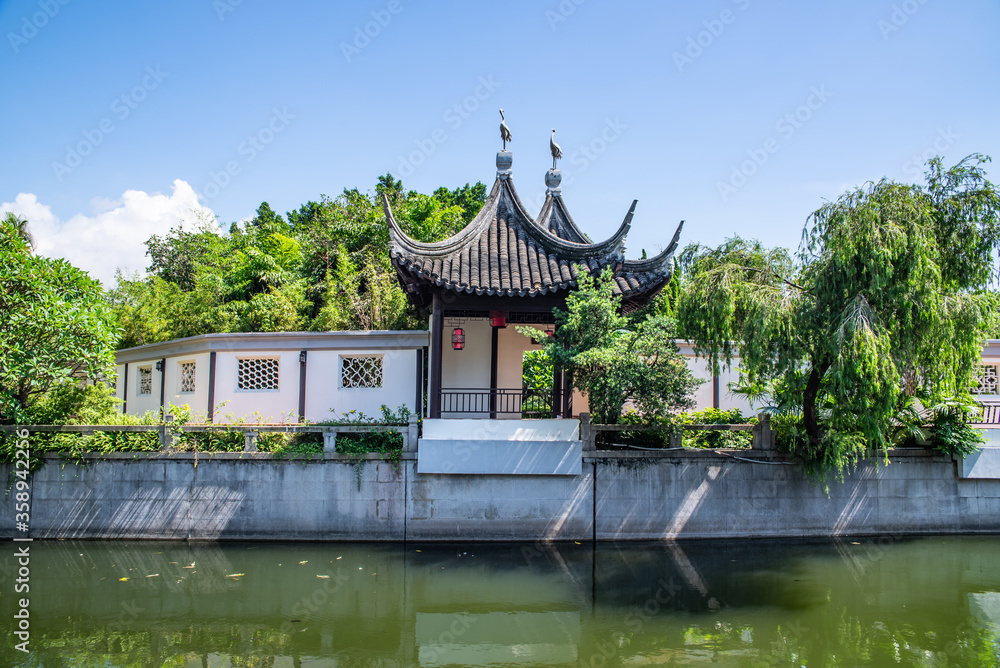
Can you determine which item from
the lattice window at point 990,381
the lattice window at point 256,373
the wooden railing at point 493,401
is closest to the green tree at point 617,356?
the wooden railing at point 493,401

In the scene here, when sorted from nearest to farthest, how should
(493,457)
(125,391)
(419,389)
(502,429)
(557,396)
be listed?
1. (493,457)
2. (502,429)
3. (557,396)
4. (419,389)
5. (125,391)

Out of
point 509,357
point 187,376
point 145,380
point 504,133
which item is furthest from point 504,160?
point 145,380

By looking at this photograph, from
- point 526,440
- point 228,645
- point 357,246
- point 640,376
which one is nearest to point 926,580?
point 640,376

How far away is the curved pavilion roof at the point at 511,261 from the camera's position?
9.50 meters

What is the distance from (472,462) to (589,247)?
3696 millimetres

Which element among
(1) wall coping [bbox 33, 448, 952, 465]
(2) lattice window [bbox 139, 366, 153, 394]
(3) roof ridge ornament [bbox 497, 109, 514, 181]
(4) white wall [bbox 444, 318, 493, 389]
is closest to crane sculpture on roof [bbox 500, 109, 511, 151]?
(3) roof ridge ornament [bbox 497, 109, 514, 181]

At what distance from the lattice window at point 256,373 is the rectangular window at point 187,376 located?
3.75ft

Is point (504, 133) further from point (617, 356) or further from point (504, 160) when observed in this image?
point (617, 356)

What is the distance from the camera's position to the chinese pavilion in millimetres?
9648

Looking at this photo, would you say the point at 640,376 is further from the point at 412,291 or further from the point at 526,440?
the point at 412,291

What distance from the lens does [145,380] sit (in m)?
13.7

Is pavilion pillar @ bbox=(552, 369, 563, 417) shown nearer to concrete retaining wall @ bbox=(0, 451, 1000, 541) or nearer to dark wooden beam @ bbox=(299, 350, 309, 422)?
concrete retaining wall @ bbox=(0, 451, 1000, 541)

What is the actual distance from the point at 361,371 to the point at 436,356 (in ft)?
6.91

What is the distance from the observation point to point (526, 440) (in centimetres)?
942
